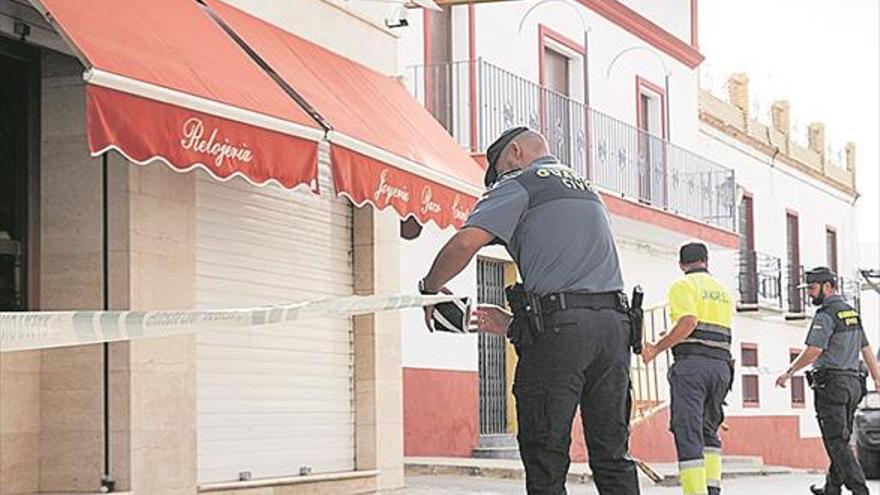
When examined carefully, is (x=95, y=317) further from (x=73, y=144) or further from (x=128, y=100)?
(x=73, y=144)

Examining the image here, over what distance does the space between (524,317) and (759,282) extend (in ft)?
81.9

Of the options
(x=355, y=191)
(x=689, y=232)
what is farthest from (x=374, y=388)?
(x=689, y=232)

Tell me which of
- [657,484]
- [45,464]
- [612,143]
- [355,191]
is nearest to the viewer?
[45,464]

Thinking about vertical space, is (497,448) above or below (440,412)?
below

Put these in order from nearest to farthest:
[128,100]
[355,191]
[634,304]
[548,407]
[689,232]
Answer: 1. [548,407]
2. [634,304]
3. [128,100]
4. [355,191]
5. [689,232]

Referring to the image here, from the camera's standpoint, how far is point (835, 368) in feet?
42.2

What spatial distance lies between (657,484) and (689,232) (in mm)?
8980

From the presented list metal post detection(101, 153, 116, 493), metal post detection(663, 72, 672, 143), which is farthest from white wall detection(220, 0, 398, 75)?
metal post detection(663, 72, 672, 143)

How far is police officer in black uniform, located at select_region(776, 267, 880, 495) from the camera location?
1265 cm

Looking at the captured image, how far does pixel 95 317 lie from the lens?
15.7 feet

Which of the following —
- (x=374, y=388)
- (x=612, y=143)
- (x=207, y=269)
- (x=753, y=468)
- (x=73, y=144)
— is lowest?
(x=753, y=468)

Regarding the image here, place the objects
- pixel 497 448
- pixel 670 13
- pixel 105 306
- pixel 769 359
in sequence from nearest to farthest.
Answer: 1. pixel 105 306
2. pixel 497 448
3. pixel 670 13
4. pixel 769 359

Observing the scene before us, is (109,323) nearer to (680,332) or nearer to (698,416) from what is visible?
(680,332)

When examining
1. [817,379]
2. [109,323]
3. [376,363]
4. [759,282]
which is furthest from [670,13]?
[109,323]
